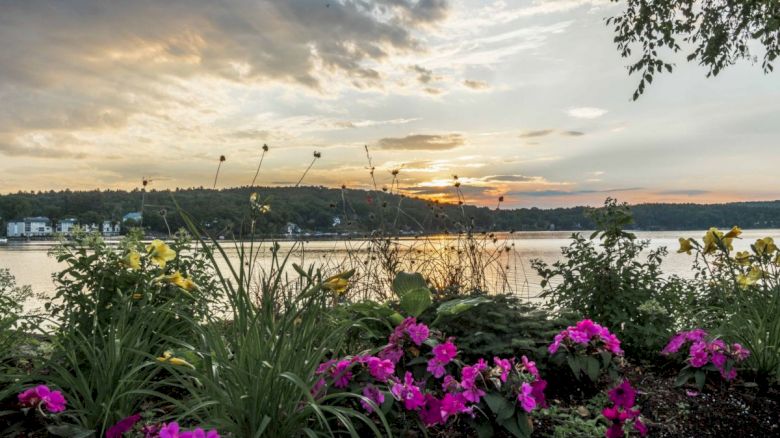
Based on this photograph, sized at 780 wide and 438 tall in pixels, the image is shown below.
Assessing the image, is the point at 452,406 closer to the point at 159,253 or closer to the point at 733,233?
the point at 159,253

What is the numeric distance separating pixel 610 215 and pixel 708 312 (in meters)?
1.02

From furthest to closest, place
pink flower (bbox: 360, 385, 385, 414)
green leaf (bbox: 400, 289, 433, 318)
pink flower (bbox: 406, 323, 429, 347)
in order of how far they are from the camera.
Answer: green leaf (bbox: 400, 289, 433, 318)
pink flower (bbox: 406, 323, 429, 347)
pink flower (bbox: 360, 385, 385, 414)

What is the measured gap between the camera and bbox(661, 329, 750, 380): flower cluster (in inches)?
126

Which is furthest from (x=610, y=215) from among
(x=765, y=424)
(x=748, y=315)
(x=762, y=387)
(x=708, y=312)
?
(x=765, y=424)

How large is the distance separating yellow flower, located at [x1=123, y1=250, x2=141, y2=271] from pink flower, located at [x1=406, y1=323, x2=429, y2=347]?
1771mm

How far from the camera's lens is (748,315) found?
3.63 metres

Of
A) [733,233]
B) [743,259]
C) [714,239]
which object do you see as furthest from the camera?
[743,259]

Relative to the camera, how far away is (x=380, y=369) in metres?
2.40

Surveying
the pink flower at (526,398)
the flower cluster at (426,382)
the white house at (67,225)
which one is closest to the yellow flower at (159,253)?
the white house at (67,225)

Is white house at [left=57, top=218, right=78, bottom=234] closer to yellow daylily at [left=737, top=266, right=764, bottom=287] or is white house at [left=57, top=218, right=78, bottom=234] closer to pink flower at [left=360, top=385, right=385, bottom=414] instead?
pink flower at [left=360, top=385, right=385, bottom=414]

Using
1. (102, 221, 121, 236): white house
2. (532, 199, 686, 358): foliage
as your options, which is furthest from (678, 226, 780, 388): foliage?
(102, 221, 121, 236): white house

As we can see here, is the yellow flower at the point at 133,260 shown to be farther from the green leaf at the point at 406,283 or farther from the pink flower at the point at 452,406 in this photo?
the pink flower at the point at 452,406

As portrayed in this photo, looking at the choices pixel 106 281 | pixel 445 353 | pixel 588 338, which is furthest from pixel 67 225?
pixel 588 338

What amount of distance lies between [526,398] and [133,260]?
94.9 inches
